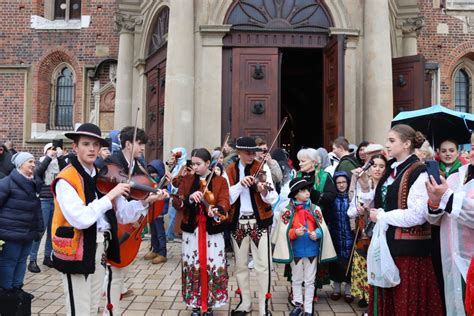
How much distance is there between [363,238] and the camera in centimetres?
557

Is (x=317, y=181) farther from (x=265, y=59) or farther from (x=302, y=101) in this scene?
(x=302, y=101)

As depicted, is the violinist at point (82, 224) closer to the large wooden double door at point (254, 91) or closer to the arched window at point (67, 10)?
the large wooden double door at point (254, 91)

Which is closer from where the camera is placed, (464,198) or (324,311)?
(464,198)

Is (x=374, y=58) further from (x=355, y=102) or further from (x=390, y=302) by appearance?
(x=390, y=302)

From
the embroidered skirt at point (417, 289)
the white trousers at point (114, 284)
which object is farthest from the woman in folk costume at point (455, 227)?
the white trousers at point (114, 284)

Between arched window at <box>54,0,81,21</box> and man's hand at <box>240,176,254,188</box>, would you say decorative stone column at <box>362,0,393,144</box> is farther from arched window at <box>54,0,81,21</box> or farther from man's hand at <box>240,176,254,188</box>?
arched window at <box>54,0,81,21</box>

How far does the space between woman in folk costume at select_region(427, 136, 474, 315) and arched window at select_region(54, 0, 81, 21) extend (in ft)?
57.1

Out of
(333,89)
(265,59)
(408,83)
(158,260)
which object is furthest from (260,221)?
(408,83)

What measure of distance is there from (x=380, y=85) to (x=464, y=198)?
6.81 meters

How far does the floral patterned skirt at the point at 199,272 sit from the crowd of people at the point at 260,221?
0.04 ft

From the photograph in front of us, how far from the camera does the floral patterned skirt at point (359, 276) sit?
5.63 metres

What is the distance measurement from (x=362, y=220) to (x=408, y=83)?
6468mm

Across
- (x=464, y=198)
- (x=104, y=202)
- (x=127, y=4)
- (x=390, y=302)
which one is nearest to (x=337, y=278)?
(x=390, y=302)

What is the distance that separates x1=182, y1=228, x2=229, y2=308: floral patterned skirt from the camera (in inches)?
203
